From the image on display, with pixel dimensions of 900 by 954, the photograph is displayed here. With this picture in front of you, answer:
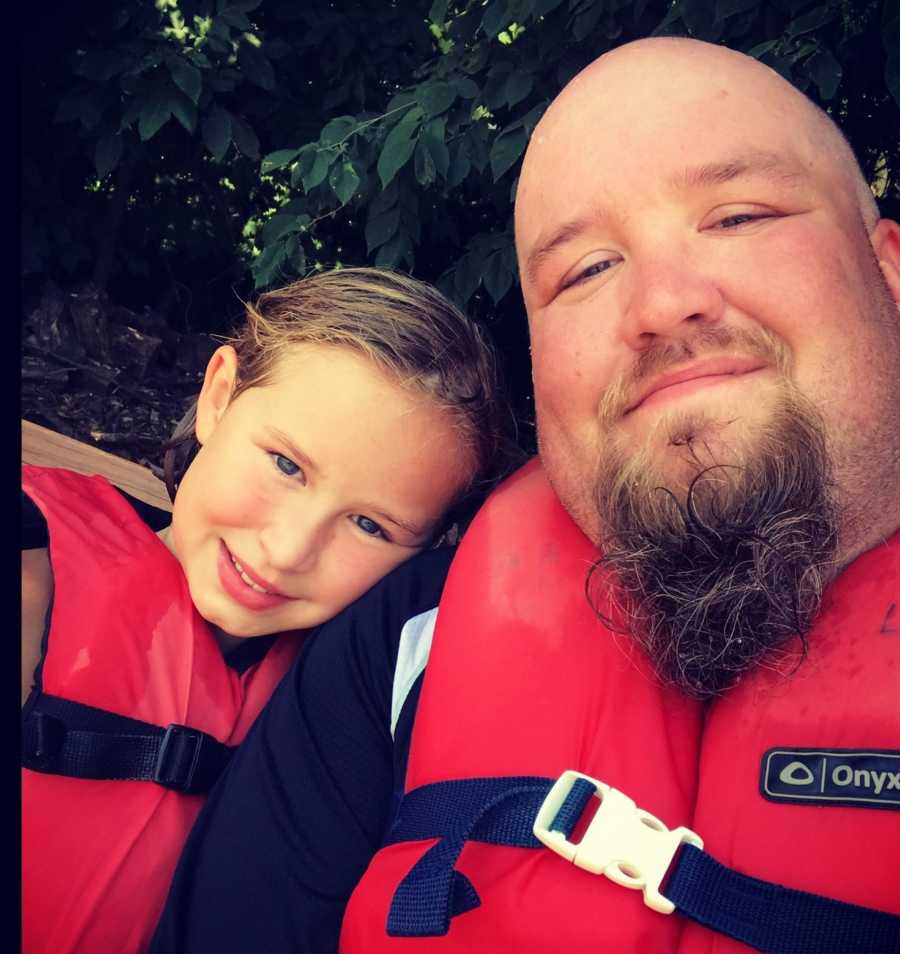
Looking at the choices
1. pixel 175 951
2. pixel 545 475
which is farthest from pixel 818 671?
pixel 175 951

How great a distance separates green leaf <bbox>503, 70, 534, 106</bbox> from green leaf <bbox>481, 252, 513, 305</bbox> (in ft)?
1.32

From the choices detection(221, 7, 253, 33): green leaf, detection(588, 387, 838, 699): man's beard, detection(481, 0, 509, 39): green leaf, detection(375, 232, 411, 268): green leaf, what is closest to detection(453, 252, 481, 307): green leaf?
detection(375, 232, 411, 268): green leaf

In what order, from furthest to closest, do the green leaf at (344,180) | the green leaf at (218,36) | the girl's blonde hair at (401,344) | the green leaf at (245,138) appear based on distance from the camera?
the green leaf at (245,138)
the green leaf at (218,36)
the green leaf at (344,180)
the girl's blonde hair at (401,344)

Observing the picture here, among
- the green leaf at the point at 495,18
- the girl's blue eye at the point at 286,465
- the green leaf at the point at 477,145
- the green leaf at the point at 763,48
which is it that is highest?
the green leaf at the point at 495,18

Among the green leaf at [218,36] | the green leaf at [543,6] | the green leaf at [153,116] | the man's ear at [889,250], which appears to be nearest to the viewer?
the man's ear at [889,250]

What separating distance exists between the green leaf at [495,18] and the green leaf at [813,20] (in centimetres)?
65

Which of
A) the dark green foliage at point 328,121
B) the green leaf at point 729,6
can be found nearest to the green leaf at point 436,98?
the dark green foliage at point 328,121

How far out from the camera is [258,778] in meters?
1.28

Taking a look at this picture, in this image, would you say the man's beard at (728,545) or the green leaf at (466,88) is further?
the green leaf at (466,88)

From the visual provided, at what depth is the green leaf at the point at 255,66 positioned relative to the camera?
3.12 meters

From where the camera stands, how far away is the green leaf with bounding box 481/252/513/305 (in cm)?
246

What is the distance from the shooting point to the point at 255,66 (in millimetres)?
3137

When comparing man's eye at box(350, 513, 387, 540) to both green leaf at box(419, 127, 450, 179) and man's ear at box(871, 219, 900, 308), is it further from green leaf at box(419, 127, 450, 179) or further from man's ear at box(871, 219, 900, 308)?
green leaf at box(419, 127, 450, 179)

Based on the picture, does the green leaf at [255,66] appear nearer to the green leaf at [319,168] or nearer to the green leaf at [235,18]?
the green leaf at [235,18]
